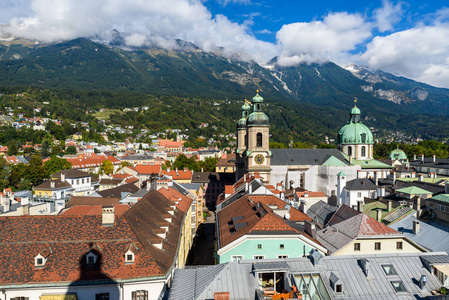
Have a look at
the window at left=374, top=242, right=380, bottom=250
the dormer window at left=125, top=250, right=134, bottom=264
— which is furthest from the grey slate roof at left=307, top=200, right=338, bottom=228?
the dormer window at left=125, top=250, right=134, bottom=264

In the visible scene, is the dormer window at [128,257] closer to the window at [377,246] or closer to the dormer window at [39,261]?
the dormer window at [39,261]

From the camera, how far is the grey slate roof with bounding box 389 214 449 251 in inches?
1086

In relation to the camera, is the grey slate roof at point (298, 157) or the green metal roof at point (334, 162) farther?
the grey slate roof at point (298, 157)

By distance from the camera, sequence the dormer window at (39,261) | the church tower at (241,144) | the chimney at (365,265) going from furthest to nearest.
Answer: the church tower at (241,144), the dormer window at (39,261), the chimney at (365,265)

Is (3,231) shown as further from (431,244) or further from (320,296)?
(431,244)

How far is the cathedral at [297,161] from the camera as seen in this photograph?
61.8 m

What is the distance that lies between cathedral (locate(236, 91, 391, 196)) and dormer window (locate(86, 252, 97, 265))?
41936 millimetres

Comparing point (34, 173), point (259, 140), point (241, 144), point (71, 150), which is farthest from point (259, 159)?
point (71, 150)

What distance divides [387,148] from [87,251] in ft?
482

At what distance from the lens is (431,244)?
92.0ft

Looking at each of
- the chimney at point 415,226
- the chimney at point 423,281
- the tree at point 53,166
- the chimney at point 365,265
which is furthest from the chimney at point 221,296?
the tree at point 53,166

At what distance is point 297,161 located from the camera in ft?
218

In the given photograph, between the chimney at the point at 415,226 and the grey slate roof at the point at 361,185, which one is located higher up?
the grey slate roof at the point at 361,185

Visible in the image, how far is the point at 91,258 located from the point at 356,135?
217ft
